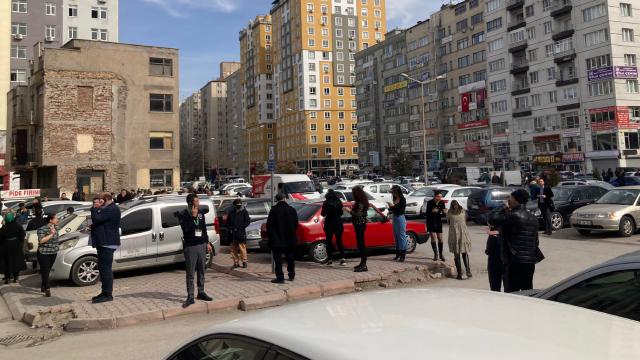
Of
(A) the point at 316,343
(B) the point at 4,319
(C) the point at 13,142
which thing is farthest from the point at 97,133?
(A) the point at 316,343

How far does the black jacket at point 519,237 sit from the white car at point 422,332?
4546mm

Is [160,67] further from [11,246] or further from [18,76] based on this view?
[18,76]

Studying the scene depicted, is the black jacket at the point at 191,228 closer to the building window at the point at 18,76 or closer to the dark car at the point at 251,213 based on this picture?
the dark car at the point at 251,213

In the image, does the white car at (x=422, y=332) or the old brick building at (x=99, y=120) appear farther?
the old brick building at (x=99, y=120)

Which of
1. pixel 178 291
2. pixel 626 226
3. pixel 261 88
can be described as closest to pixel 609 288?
pixel 178 291

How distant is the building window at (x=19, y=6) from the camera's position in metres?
62.8

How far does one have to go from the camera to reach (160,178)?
133 ft

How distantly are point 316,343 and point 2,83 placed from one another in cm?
5328

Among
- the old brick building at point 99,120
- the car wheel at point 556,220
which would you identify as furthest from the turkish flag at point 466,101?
the car wheel at point 556,220

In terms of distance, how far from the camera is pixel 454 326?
186 cm

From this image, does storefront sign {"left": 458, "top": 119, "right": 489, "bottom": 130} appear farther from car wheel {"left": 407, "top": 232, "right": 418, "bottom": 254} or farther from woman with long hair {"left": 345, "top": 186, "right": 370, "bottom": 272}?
woman with long hair {"left": 345, "top": 186, "right": 370, "bottom": 272}

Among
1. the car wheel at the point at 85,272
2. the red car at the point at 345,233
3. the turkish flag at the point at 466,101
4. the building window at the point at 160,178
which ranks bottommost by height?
the car wheel at the point at 85,272

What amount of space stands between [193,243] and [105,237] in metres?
1.69

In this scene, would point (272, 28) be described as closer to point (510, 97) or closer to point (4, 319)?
point (510, 97)
